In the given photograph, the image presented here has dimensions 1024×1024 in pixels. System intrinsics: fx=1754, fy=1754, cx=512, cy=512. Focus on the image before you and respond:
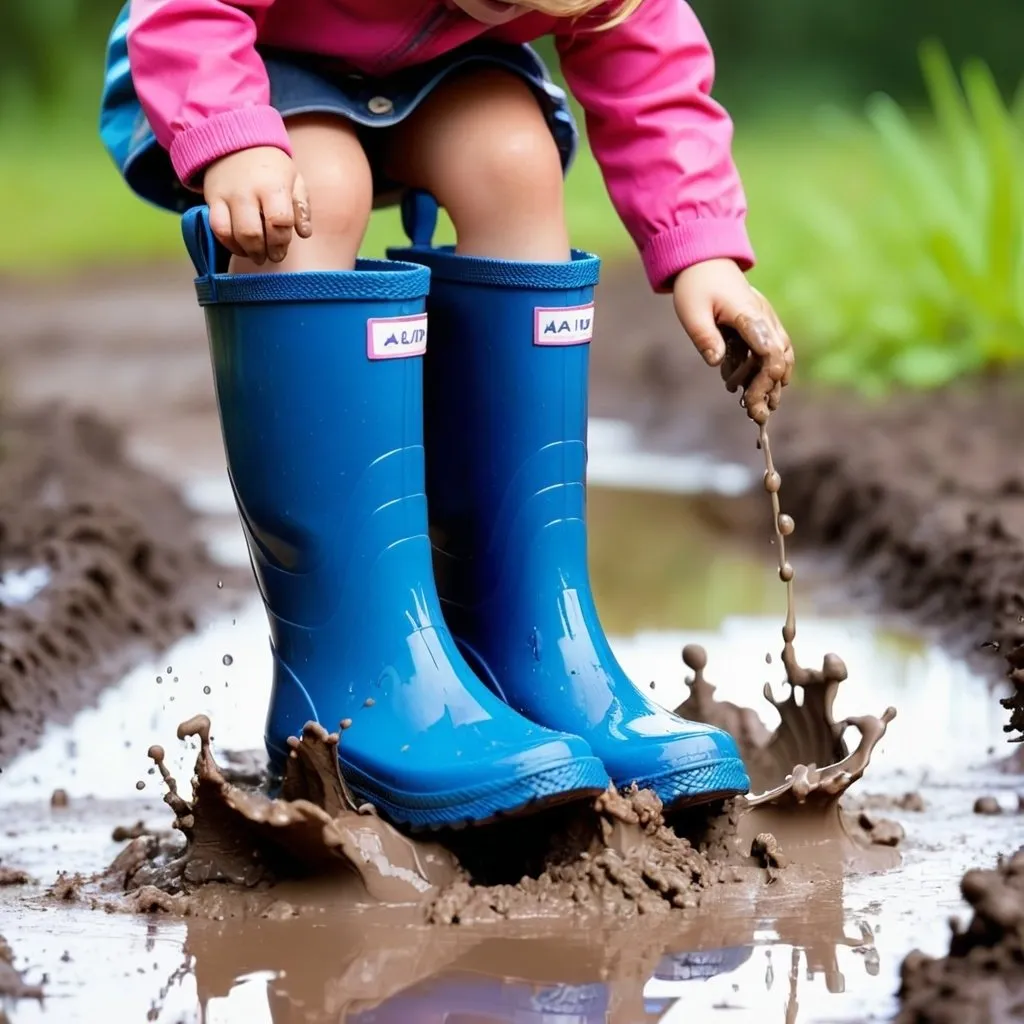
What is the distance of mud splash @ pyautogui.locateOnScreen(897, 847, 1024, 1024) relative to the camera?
121cm

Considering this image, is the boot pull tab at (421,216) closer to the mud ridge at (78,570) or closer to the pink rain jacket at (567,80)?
the pink rain jacket at (567,80)

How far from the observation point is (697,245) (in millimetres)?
1784

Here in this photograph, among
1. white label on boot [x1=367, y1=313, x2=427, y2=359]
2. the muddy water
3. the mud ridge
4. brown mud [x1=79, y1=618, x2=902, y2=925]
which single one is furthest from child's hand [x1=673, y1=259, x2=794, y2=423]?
the mud ridge

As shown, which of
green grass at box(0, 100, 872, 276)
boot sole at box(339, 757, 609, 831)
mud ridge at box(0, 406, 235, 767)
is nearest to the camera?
boot sole at box(339, 757, 609, 831)

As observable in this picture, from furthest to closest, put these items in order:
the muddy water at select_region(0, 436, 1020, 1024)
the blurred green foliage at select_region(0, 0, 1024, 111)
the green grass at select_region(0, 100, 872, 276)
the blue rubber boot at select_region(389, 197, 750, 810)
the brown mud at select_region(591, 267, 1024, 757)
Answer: the blurred green foliage at select_region(0, 0, 1024, 111)
the green grass at select_region(0, 100, 872, 276)
the brown mud at select_region(591, 267, 1024, 757)
the blue rubber boot at select_region(389, 197, 750, 810)
the muddy water at select_region(0, 436, 1020, 1024)

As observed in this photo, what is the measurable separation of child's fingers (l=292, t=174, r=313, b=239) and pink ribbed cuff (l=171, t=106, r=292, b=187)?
45 millimetres

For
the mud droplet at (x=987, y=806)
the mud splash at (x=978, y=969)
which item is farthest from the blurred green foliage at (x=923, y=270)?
the mud splash at (x=978, y=969)

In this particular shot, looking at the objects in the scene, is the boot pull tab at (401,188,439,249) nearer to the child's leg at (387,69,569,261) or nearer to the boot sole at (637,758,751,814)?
the child's leg at (387,69,569,261)

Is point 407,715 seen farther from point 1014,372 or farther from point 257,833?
point 1014,372

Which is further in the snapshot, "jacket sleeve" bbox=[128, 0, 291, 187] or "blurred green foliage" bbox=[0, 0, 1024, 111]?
"blurred green foliage" bbox=[0, 0, 1024, 111]

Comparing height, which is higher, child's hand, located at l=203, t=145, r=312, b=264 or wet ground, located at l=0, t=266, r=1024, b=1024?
child's hand, located at l=203, t=145, r=312, b=264

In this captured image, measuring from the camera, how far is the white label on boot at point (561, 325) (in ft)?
5.69

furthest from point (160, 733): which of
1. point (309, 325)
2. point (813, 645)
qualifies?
point (813, 645)

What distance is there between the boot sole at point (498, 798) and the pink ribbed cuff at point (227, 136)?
579mm
